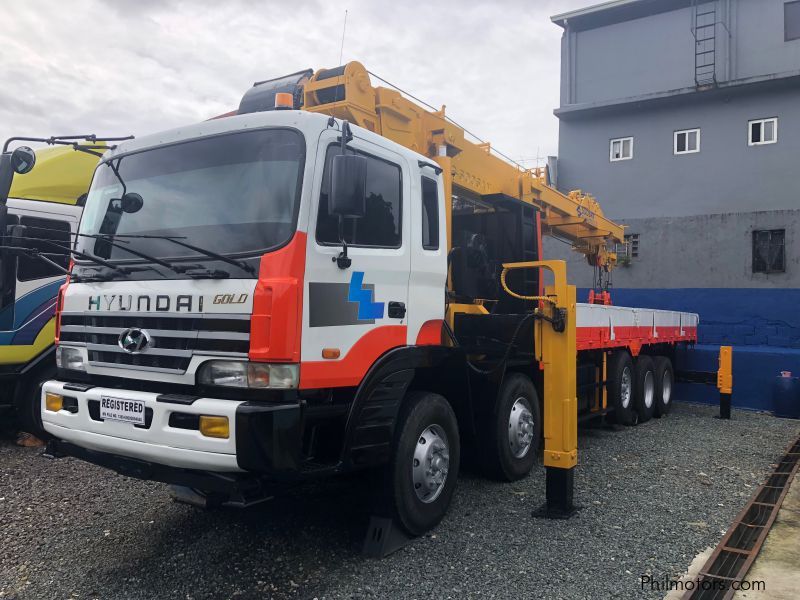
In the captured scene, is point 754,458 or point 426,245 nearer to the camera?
point 426,245

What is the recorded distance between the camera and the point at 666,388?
32.7 ft

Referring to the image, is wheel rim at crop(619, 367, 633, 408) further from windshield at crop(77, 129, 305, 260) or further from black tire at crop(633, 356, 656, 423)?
windshield at crop(77, 129, 305, 260)

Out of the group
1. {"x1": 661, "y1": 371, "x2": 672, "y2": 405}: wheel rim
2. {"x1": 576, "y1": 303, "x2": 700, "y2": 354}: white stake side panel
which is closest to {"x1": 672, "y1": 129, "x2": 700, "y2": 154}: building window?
{"x1": 576, "y1": 303, "x2": 700, "y2": 354}: white stake side panel

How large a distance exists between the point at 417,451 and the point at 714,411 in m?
8.35

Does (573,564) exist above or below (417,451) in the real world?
below

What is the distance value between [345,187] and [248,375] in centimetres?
110

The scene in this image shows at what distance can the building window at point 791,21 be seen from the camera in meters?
14.8

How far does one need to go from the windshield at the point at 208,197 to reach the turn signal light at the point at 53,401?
0.90 meters

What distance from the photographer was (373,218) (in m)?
3.93

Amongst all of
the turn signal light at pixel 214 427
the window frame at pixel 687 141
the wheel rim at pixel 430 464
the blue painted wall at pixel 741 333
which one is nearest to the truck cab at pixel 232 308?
the turn signal light at pixel 214 427

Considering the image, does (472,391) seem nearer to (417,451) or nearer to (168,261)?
(417,451)

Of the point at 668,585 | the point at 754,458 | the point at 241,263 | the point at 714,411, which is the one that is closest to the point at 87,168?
the point at 241,263

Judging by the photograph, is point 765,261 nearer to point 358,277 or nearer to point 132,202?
point 358,277

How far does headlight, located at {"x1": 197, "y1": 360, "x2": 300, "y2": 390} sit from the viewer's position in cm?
315
